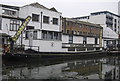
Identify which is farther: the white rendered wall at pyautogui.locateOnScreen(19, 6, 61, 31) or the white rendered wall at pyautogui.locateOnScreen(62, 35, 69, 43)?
the white rendered wall at pyautogui.locateOnScreen(19, 6, 61, 31)

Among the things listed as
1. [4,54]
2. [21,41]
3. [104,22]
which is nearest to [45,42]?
[21,41]

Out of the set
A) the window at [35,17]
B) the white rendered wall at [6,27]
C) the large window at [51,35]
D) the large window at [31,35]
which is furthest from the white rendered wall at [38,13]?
the large window at [51,35]

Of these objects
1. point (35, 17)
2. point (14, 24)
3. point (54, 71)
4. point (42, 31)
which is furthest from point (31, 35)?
point (54, 71)

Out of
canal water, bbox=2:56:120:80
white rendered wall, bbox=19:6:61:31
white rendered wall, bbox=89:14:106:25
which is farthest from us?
Answer: white rendered wall, bbox=89:14:106:25

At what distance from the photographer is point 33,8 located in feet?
89.2

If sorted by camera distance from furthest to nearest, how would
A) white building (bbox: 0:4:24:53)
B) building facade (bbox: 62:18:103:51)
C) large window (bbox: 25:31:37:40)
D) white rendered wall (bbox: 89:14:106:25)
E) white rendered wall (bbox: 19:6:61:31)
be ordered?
white rendered wall (bbox: 89:14:106:25) → white rendered wall (bbox: 19:6:61:31) → building facade (bbox: 62:18:103:51) → white building (bbox: 0:4:24:53) → large window (bbox: 25:31:37:40)

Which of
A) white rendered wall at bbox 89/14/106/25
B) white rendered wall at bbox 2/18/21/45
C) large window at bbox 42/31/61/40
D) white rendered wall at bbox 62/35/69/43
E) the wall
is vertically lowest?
the wall

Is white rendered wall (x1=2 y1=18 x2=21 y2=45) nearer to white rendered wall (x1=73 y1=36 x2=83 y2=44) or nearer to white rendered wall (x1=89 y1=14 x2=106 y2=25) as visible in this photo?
white rendered wall (x1=73 y1=36 x2=83 y2=44)

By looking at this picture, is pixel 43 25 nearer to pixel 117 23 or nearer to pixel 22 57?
pixel 22 57

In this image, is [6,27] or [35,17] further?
[35,17]

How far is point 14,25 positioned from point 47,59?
9.09 m

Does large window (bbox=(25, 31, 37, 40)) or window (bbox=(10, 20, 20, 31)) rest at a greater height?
window (bbox=(10, 20, 20, 31))

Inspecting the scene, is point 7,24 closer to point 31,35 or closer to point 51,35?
point 31,35

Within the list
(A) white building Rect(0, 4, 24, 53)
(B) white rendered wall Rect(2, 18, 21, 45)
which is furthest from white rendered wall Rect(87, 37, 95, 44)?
(B) white rendered wall Rect(2, 18, 21, 45)
